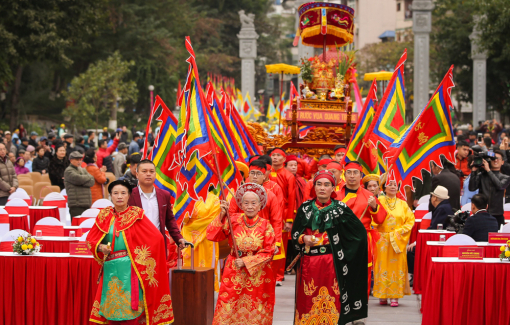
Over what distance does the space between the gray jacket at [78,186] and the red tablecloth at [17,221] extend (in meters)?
1.16

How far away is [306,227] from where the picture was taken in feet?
19.3

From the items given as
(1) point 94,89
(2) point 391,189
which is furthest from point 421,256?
(1) point 94,89

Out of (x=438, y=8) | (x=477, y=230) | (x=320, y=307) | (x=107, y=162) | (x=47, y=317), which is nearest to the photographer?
(x=320, y=307)

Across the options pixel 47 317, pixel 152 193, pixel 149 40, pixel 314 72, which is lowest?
pixel 47 317

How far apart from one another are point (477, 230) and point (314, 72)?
8.98m

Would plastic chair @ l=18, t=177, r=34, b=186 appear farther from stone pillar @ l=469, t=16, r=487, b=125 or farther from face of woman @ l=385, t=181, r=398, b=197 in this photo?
stone pillar @ l=469, t=16, r=487, b=125

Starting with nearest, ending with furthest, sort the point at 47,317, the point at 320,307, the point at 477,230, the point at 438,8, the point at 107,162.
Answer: the point at 320,307 < the point at 47,317 < the point at 477,230 < the point at 107,162 < the point at 438,8

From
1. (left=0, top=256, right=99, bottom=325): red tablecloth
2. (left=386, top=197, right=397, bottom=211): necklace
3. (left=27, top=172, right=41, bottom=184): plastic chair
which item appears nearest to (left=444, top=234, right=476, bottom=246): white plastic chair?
(left=386, top=197, right=397, bottom=211): necklace

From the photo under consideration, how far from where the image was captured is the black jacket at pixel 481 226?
699cm

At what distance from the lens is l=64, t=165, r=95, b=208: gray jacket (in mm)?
10172

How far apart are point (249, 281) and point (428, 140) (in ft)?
12.6

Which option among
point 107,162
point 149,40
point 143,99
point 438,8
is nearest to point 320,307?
point 107,162

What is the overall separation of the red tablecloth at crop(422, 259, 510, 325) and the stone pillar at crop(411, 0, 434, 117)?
67.9 ft

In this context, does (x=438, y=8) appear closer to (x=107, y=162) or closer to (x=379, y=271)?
(x=107, y=162)
